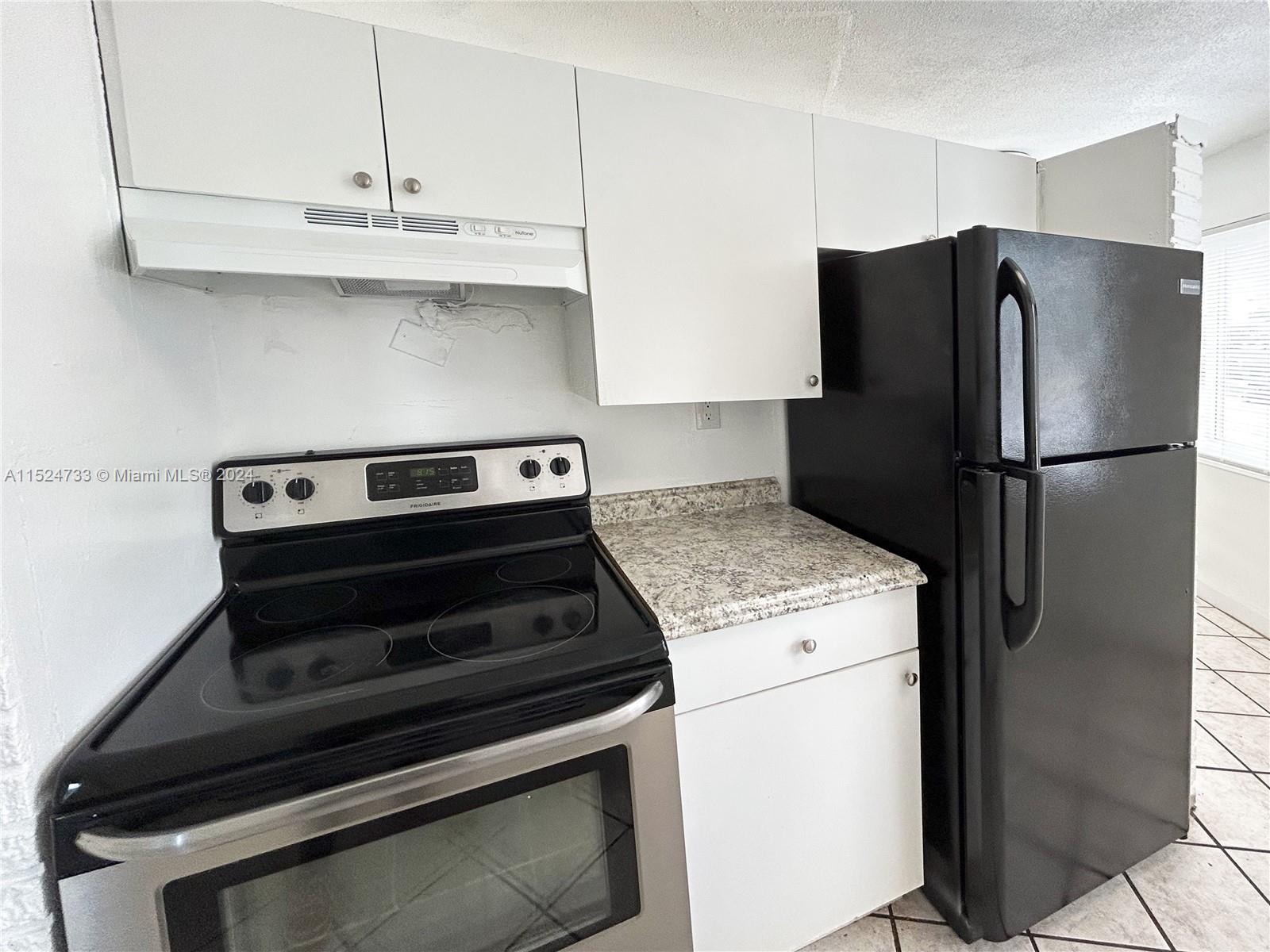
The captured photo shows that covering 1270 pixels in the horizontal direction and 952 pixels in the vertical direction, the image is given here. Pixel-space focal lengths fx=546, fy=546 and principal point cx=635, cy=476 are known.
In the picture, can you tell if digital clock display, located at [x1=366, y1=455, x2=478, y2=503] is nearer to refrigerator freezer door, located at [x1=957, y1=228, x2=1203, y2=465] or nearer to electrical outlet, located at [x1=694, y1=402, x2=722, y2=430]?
electrical outlet, located at [x1=694, y1=402, x2=722, y2=430]

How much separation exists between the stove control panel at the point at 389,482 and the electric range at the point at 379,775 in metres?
0.01

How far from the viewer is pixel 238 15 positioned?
93cm

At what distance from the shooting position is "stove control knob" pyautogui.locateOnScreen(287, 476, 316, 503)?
1237 mm

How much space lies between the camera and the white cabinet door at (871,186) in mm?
1403

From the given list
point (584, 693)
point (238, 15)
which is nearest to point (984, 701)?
point (584, 693)

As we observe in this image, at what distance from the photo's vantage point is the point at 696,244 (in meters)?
1.27

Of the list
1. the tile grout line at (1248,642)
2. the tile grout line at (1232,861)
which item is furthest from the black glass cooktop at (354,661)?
the tile grout line at (1248,642)

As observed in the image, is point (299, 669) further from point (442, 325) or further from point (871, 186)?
point (871, 186)

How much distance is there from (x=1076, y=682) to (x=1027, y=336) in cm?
79

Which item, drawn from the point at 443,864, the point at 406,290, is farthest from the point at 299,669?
the point at 406,290

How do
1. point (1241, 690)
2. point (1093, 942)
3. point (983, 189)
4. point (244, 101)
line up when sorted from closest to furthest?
point (244, 101) → point (1093, 942) → point (983, 189) → point (1241, 690)

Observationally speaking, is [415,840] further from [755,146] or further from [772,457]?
[755,146]

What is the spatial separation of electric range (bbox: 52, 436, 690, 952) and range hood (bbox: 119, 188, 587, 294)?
50cm

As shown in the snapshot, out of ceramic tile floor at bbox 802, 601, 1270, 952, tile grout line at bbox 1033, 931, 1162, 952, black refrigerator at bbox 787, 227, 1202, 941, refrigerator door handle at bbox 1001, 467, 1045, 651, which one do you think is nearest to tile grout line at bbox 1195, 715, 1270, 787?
ceramic tile floor at bbox 802, 601, 1270, 952
